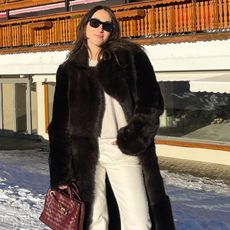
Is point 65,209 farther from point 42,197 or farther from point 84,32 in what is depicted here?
point 42,197

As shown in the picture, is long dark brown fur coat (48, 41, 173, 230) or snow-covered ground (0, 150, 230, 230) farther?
snow-covered ground (0, 150, 230, 230)

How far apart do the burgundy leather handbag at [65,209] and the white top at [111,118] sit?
0.47 meters

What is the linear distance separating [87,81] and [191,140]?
1082cm

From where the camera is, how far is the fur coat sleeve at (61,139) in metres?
3.81

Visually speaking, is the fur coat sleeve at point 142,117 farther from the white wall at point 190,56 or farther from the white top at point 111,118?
the white wall at point 190,56

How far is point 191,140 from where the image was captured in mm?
14336

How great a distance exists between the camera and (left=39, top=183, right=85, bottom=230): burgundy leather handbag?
12.3ft

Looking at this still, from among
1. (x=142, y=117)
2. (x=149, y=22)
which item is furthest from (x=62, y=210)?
(x=149, y=22)

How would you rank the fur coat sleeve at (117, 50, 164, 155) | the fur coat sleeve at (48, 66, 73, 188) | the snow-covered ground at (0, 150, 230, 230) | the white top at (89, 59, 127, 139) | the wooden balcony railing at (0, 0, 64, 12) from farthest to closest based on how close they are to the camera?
the wooden balcony railing at (0, 0, 64, 12) → the snow-covered ground at (0, 150, 230, 230) → the fur coat sleeve at (48, 66, 73, 188) → the white top at (89, 59, 127, 139) → the fur coat sleeve at (117, 50, 164, 155)

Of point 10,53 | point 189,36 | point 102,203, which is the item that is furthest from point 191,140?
point 102,203

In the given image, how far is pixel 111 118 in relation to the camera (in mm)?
3689

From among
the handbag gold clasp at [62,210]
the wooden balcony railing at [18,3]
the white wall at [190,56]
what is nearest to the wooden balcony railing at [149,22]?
the white wall at [190,56]

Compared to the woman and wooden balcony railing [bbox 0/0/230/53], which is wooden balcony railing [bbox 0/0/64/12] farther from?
the woman

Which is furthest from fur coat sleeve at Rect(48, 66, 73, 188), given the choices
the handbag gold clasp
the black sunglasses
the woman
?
the black sunglasses
